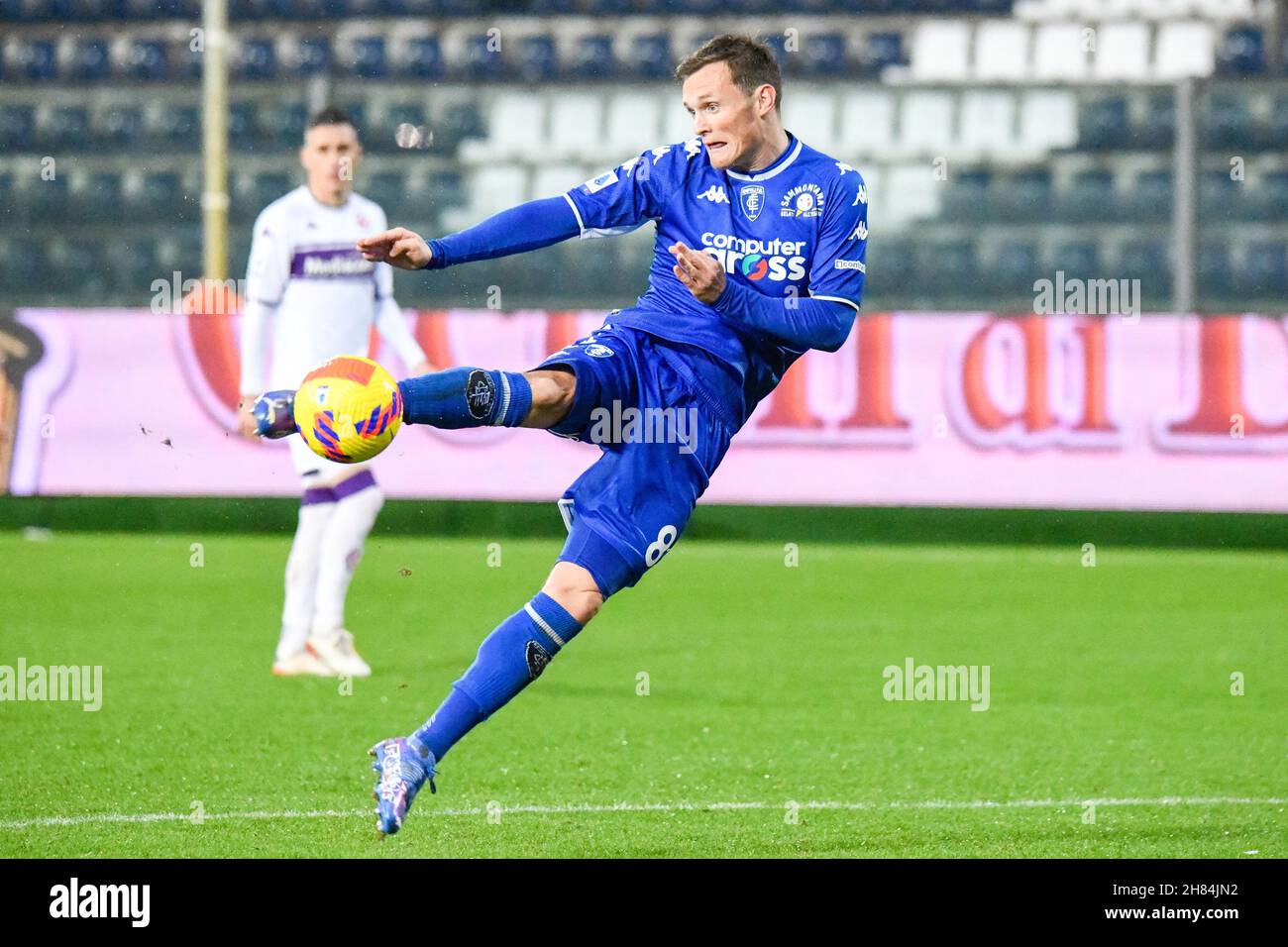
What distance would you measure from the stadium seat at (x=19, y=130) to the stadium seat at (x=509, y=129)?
3334mm

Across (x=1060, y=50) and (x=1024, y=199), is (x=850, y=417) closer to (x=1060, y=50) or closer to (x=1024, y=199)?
(x=1024, y=199)

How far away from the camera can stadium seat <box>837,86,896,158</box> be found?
13727 millimetres

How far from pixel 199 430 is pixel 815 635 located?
186 inches

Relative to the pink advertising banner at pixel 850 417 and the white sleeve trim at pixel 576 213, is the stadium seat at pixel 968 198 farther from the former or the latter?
the white sleeve trim at pixel 576 213

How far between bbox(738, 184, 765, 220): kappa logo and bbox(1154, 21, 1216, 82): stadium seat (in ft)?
39.0

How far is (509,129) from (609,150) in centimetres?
76

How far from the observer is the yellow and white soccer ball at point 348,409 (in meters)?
4.33

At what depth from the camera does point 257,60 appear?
15633mm

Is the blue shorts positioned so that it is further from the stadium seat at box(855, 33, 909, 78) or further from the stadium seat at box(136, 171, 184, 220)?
the stadium seat at box(855, 33, 909, 78)

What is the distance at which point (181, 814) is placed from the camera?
513 cm

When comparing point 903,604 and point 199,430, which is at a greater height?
point 199,430

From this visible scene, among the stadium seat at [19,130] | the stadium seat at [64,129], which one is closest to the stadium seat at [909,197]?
the stadium seat at [64,129]

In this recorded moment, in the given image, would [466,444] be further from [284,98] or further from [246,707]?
[246,707]

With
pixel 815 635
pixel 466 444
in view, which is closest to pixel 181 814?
pixel 815 635
